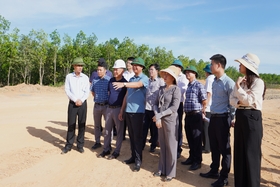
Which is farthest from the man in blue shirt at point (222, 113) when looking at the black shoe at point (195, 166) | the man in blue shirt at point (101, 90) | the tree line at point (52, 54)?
the tree line at point (52, 54)

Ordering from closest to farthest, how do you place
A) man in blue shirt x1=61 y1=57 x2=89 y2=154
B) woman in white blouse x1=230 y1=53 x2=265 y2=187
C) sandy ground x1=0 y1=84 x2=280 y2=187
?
1. woman in white blouse x1=230 y1=53 x2=265 y2=187
2. sandy ground x1=0 y1=84 x2=280 y2=187
3. man in blue shirt x1=61 y1=57 x2=89 y2=154

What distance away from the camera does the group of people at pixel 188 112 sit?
10.2 ft

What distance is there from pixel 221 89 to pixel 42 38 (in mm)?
30975

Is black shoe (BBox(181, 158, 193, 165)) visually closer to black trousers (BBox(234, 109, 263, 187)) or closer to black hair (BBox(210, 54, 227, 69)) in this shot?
black trousers (BBox(234, 109, 263, 187))

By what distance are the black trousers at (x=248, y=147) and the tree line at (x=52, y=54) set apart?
2934 cm

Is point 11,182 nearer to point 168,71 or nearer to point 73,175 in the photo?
point 73,175

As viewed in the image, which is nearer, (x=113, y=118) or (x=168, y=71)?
(x=168, y=71)

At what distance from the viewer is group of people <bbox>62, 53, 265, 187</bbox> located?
3.09m

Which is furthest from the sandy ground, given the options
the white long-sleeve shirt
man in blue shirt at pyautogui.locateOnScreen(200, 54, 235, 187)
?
the white long-sleeve shirt

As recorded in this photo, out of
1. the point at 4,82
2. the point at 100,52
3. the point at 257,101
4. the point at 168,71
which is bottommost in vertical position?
the point at 4,82

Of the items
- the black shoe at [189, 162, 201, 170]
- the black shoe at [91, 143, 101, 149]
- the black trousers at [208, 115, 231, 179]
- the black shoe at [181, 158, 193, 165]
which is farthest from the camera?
the black shoe at [91, 143, 101, 149]

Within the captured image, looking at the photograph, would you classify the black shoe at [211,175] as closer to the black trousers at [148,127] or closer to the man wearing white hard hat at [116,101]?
the black trousers at [148,127]

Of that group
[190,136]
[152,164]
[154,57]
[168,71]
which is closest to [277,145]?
[190,136]

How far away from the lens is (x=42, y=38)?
3045 cm
